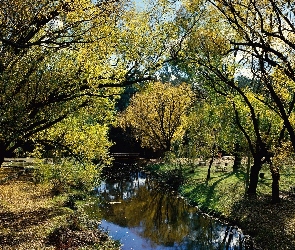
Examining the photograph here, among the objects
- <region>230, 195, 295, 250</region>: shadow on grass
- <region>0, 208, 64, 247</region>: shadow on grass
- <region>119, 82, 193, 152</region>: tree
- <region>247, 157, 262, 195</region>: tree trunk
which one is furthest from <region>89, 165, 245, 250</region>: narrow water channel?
<region>119, 82, 193, 152</region>: tree

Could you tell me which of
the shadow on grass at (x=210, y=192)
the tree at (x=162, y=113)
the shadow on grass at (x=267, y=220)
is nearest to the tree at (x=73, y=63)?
the shadow on grass at (x=267, y=220)

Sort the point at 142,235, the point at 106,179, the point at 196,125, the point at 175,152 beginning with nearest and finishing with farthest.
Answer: the point at 142,235, the point at 196,125, the point at 106,179, the point at 175,152

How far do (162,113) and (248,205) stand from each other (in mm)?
43563

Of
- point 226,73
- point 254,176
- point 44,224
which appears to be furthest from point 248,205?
point 44,224

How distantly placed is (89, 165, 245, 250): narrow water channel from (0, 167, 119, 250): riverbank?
2746 mm

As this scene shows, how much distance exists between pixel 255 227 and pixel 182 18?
15860 mm

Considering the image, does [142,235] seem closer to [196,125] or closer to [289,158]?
[289,158]

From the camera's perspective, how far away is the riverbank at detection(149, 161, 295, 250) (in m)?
23.1

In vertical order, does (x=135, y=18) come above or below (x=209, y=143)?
above

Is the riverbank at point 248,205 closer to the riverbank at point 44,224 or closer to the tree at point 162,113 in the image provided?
the riverbank at point 44,224

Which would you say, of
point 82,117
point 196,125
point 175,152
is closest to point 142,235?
point 82,117

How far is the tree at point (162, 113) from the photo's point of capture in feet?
233

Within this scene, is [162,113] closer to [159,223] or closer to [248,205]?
[159,223]

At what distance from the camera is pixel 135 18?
2055 centimetres
